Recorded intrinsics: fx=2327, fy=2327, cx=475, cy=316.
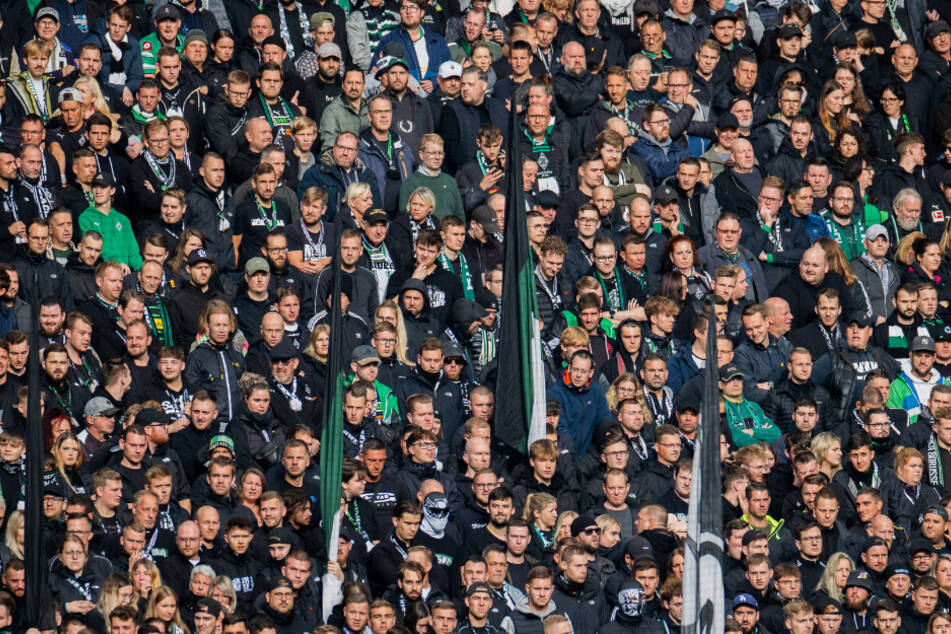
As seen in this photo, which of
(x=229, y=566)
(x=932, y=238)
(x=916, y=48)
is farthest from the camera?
(x=916, y=48)

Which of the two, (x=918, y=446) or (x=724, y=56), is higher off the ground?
(x=724, y=56)

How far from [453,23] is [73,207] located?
4.78 m

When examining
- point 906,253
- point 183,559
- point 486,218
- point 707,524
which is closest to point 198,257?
point 486,218

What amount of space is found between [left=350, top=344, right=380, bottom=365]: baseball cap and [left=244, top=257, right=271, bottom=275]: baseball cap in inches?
40.6

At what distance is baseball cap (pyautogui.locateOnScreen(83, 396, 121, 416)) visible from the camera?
1711 cm

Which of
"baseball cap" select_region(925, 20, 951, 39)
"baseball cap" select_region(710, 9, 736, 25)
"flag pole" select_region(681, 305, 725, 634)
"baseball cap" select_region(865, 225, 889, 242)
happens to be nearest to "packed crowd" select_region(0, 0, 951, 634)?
"baseball cap" select_region(710, 9, 736, 25)

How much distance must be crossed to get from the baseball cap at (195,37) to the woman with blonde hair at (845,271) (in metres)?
5.75

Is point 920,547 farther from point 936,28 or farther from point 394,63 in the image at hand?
point 936,28

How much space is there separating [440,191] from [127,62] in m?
3.14

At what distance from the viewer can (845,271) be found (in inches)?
→ 810

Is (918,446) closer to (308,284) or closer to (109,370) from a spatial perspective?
(308,284)

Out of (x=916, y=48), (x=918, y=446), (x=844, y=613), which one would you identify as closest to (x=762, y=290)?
(x=918, y=446)

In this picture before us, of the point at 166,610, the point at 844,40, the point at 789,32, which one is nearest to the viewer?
the point at 166,610

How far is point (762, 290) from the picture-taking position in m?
20.3
